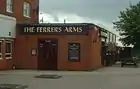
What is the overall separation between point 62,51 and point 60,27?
2.01 metres

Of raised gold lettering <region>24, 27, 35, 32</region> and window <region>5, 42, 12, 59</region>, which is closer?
window <region>5, 42, 12, 59</region>

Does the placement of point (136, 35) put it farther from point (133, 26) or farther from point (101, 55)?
point (101, 55)

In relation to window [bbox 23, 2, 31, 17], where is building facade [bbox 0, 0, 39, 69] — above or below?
below

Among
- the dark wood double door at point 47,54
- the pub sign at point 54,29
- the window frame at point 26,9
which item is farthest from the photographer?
the window frame at point 26,9

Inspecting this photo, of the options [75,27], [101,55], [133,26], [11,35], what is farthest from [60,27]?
[133,26]

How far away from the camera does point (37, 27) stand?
3422 cm

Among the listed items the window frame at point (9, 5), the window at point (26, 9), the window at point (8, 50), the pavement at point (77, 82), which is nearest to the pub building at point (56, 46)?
the window at point (8, 50)

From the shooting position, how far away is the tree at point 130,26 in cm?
5184

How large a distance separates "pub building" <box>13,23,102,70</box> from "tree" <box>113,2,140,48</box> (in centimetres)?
1782

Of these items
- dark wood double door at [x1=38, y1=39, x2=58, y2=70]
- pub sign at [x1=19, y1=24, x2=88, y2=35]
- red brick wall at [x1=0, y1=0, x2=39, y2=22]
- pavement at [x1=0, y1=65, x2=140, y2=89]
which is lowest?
pavement at [x1=0, y1=65, x2=140, y2=89]

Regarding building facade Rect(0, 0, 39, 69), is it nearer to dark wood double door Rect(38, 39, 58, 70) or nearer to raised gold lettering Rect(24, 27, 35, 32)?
raised gold lettering Rect(24, 27, 35, 32)

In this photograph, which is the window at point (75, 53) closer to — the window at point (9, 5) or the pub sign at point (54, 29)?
the pub sign at point (54, 29)

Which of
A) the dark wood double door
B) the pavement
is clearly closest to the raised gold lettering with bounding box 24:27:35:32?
the dark wood double door

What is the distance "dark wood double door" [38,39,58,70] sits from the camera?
33781 mm
